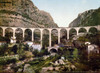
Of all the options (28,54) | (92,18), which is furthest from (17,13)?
(92,18)

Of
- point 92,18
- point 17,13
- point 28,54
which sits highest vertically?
A: point 17,13

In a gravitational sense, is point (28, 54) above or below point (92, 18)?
below

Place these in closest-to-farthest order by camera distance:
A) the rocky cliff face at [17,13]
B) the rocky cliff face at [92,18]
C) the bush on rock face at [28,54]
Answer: the bush on rock face at [28,54] → the rocky cliff face at [17,13] → the rocky cliff face at [92,18]

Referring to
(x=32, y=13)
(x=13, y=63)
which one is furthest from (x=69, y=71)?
(x=32, y=13)

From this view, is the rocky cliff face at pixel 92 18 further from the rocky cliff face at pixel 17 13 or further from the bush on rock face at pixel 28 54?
the bush on rock face at pixel 28 54

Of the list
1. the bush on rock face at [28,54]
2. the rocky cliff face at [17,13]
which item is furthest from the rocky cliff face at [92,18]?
the bush on rock face at [28,54]

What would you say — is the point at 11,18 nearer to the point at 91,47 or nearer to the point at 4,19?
the point at 4,19

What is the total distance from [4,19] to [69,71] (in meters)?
18.9

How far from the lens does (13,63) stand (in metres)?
11.1

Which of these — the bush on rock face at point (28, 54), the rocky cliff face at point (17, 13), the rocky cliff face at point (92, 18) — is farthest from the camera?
the rocky cliff face at point (92, 18)

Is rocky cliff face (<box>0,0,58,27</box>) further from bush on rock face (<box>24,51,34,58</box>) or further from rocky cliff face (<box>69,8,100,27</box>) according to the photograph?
bush on rock face (<box>24,51,34,58</box>)

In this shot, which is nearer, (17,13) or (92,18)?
(17,13)

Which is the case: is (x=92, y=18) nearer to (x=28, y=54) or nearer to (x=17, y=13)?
(x=17, y=13)

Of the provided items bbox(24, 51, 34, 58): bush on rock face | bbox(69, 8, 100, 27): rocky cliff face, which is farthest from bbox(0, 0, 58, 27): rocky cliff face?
bbox(24, 51, 34, 58): bush on rock face
